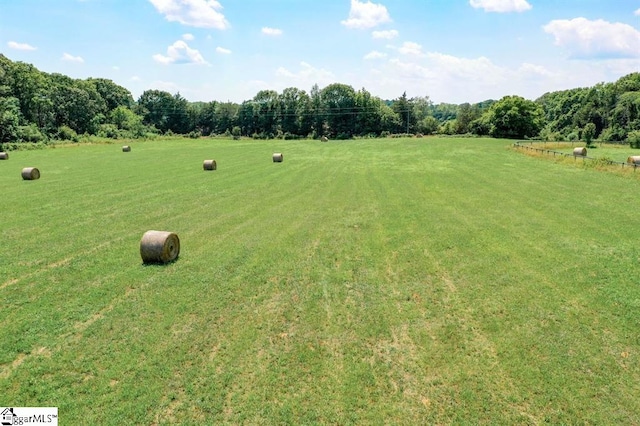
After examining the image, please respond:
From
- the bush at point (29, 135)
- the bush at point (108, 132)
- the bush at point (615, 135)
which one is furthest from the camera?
the bush at point (108, 132)

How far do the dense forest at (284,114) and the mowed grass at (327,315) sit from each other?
→ 2492 inches

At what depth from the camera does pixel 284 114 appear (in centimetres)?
10244

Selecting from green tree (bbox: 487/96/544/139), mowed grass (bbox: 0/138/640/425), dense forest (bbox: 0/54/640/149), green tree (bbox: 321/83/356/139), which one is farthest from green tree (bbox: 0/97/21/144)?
green tree (bbox: 487/96/544/139)

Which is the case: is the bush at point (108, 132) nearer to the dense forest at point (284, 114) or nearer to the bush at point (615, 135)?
the dense forest at point (284, 114)

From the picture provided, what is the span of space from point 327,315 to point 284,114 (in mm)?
99322

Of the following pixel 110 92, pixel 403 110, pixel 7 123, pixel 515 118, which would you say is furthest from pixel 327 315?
pixel 110 92

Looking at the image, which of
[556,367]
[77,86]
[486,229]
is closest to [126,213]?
[486,229]

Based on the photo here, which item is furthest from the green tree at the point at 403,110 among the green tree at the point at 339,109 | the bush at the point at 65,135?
the bush at the point at 65,135

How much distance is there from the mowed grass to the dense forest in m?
63.3

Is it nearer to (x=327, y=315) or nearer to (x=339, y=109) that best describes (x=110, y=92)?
(x=339, y=109)

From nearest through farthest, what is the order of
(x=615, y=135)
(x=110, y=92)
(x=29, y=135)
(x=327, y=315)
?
(x=327, y=315) → (x=29, y=135) → (x=615, y=135) → (x=110, y=92)

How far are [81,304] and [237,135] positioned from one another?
9247 centimetres

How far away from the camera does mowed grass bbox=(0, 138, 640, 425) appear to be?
19.2 ft

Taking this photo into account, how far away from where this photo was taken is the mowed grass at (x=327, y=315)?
5.86m
